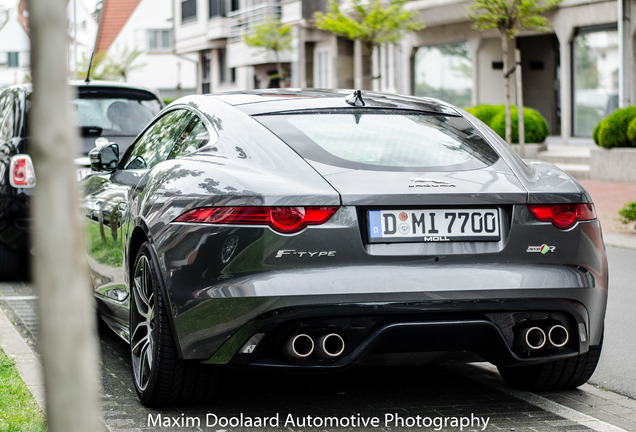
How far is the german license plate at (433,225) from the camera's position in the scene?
4688 mm

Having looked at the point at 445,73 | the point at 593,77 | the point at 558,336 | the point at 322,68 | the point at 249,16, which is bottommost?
the point at 558,336

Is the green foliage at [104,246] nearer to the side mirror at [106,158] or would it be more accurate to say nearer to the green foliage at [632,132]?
the side mirror at [106,158]

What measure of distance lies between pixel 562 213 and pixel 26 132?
6151mm

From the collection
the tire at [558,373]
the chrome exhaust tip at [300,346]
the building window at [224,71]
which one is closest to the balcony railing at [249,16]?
the building window at [224,71]

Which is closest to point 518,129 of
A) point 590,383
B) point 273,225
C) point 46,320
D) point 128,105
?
point 128,105

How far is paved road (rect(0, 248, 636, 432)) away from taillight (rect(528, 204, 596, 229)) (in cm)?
87

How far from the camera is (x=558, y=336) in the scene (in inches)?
194

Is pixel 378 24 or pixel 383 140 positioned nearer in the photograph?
pixel 383 140

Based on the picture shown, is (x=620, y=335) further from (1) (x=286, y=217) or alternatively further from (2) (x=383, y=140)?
(1) (x=286, y=217)

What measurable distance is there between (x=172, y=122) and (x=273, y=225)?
1.73 meters

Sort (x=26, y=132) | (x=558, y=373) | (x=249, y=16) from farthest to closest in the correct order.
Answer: (x=249, y=16) < (x=26, y=132) < (x=558, y=373)

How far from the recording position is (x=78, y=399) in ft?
6.43

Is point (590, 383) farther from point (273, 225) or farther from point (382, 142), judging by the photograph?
point (273, 225)

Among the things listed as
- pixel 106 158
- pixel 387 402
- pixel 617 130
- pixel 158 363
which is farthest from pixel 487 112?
pixel 158 363
